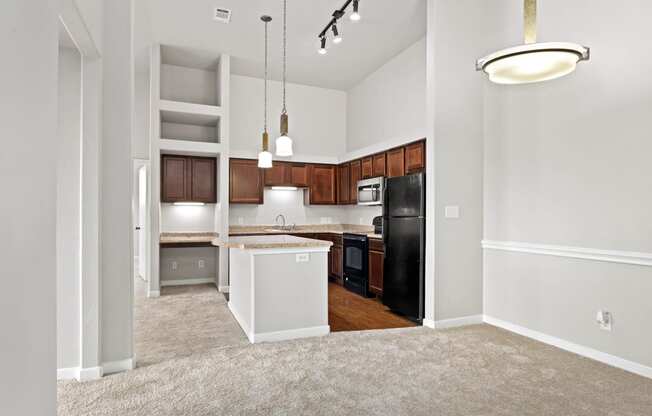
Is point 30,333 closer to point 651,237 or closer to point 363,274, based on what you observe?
point 651,237

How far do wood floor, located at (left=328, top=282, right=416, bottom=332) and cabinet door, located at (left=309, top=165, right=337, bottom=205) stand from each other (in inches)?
77.3

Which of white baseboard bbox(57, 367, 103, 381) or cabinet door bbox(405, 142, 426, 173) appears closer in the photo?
white baseboard bbox(57, 367, 103, 381)

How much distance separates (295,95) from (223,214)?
2763mm

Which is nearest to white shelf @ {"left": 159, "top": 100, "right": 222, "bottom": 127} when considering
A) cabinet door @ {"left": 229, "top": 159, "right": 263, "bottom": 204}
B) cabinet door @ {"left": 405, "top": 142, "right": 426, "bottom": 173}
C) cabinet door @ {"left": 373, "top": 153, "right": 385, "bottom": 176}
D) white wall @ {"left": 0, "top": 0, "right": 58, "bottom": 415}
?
cabinet door @ {"left": 229, "top": 159, "right": 263, "bottom": 204}

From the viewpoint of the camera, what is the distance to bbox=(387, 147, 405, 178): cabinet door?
494 cm

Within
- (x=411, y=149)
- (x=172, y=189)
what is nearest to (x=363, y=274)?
(x=411, y=149)

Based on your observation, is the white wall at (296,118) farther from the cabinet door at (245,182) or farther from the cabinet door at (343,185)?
the cabinet door at (343,185)

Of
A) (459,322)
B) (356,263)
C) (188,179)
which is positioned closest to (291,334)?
(459,322)

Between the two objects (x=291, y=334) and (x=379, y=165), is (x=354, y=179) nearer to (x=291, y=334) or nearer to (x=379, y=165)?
(x=379, y=165)

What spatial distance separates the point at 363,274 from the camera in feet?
18.0

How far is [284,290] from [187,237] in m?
3.09

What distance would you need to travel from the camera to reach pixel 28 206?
128 centimetres

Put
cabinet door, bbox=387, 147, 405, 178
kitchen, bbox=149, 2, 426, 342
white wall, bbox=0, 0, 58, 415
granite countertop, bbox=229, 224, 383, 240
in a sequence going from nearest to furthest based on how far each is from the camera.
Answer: white wall, bbox=0, 0, 58, 415, kitchen, bbox=149, 2, 426, 342, cabinet door, bbox=387, 147, 405, 178, granite countertop, bbox=229, 224, 383, 240

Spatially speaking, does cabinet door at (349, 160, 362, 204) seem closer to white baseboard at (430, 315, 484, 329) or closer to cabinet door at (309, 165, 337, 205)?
cabinet door at (309, 165, 337, 205)
